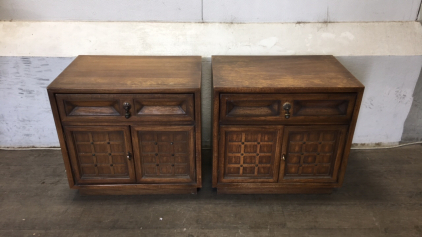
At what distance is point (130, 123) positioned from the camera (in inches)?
68.6

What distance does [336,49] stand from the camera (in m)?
2.15

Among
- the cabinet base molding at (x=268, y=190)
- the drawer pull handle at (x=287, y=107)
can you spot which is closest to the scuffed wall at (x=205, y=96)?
the cabinet base molding at (x=268, y=190)

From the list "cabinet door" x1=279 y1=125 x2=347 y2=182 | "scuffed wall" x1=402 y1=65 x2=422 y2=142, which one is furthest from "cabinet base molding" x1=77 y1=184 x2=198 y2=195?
"scuffed wall" x1=402 y1=65 x2=422 y2=142

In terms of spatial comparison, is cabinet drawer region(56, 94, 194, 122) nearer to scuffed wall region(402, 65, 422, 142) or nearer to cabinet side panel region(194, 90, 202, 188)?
cabinet side panel region(194, 90, 202, 188)

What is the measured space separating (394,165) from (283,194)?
2.83 ft

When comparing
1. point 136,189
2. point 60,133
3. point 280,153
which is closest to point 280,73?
point 280,153

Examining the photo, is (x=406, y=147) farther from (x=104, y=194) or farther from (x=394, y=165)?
(x=104, y=194)

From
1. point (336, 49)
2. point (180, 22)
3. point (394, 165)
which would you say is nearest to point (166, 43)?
point (180, 22)

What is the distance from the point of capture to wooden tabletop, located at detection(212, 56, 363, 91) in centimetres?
168

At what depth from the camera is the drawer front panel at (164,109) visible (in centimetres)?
169

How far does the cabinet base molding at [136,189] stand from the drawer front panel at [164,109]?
17.6 inches

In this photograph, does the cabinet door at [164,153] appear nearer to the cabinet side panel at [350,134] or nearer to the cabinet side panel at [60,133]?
the cabinet side panel at [60,133]

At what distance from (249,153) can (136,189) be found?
27.2 inches

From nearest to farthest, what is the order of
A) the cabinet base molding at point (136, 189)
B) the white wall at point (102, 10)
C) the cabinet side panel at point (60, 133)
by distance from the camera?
the cabinet side panel at point (60, 133) < the cabinet base molding at point (136, 189) < the white wall at point (102, 10)
